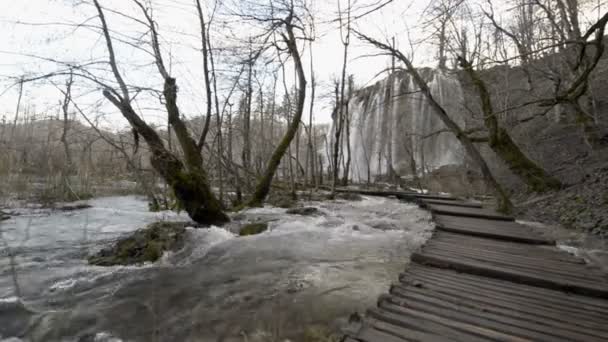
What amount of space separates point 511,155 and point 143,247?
10370 mm

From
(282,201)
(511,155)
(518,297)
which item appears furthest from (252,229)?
(511,155)

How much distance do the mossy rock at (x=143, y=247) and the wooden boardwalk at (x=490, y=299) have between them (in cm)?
378

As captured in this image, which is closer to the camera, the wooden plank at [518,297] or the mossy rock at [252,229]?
the wooden plank at [518,297]

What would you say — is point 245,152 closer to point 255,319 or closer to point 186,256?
point 186,256

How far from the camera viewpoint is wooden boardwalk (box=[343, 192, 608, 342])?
1.85 metres

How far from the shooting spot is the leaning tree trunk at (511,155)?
8.41 meters

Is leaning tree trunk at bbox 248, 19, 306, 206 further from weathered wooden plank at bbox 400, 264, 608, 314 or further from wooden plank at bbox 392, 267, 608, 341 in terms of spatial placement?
wooden plank at bbox 392, 267, 608, 341

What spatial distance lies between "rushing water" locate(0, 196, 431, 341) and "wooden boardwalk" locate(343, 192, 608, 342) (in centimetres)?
81

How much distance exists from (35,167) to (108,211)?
478cm

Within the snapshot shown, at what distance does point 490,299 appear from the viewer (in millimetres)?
2328

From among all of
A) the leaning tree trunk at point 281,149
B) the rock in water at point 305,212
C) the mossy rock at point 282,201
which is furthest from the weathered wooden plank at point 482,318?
the mossy rock at point 282,201

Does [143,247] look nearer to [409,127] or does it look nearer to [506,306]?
[506,306]

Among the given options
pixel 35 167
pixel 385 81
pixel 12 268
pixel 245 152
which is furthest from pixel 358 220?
pixel 385 81

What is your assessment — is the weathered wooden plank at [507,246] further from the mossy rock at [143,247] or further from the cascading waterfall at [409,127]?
the cascading waterfall at [409,127]
